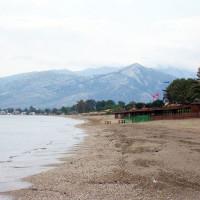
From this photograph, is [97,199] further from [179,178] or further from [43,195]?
[179,178]

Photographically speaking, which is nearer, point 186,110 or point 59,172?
point 59,172

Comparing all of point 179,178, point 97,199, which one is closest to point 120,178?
point 179,178

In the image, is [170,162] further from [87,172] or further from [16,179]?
[16,179]

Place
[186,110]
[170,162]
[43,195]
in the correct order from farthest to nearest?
[186,110], [170,162], [43,195]

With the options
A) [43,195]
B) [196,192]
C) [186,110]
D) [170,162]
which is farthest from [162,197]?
[186,110]

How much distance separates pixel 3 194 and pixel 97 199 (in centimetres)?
288

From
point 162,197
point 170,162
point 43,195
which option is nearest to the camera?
point 162,197

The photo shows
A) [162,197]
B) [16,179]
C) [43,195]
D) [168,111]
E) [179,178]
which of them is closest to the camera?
[162,197]

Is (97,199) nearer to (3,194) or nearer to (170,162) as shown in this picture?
(3,194)

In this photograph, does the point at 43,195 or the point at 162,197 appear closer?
the point at 162,197

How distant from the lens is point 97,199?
7957mm

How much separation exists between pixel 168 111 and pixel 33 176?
5581 cm

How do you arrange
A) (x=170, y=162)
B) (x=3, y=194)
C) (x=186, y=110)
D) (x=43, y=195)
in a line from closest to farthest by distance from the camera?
(x=43, y=195)
(x=3, y=194)
(x=170, y=162)
(x=186, y=110)

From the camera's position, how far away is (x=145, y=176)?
33.9 feet
